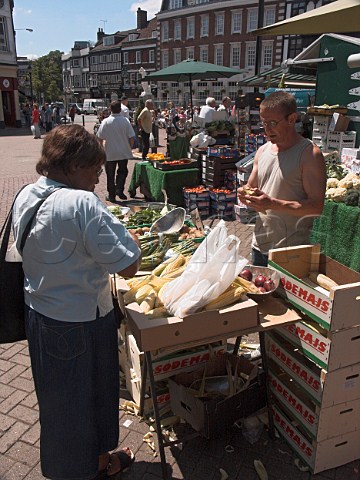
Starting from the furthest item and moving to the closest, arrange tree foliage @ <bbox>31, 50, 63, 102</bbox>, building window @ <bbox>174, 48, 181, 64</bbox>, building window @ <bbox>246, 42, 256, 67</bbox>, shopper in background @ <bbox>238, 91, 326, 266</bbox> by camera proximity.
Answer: tree foliage @ <bbox>31, 50, 63, 102</bbox>
building window @ <bbox>174, 48, 181, 64</bbox>
building window @ <bbox>246, 42, 256, 67</bbox>
shopper in background @ <bbox>238, 91, 326, 266</bbox>

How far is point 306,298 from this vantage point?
7.57ft

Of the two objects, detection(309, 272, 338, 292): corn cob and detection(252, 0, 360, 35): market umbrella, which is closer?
detection(309, 272, 338, 292): corn cob

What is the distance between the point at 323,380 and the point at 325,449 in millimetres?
488

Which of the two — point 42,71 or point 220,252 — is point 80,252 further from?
point 42,71

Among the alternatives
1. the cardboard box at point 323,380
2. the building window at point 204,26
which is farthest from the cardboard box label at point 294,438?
the building window at point 204,26

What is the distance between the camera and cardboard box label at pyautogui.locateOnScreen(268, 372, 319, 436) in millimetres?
2348

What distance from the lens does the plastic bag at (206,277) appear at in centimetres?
213

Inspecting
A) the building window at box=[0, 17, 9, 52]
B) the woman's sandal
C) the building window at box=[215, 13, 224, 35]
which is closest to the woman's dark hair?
the woman's sandal

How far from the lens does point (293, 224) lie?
9.55 ft

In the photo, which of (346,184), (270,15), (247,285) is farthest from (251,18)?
(247,285)

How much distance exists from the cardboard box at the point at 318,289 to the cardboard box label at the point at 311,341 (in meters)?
0.10

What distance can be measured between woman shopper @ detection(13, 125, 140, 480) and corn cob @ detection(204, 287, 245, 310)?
0.52 metres

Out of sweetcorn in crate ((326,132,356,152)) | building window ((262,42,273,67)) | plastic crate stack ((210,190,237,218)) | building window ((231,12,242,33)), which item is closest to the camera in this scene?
sweetcorn in crate ((326,132,356,152))

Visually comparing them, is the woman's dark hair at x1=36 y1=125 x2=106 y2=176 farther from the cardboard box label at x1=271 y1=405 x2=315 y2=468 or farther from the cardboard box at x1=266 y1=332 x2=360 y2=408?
the cardboard box label at x1=271 y1=405 x2=315 y2=468
